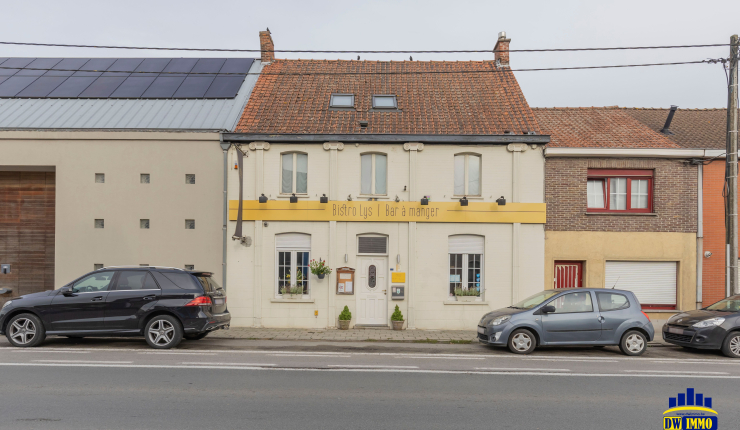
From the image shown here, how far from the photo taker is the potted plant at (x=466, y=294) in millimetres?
15445

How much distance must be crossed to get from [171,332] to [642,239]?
→ 44.2 ft

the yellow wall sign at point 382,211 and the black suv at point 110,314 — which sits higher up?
the yellow wall sign at point 382,211

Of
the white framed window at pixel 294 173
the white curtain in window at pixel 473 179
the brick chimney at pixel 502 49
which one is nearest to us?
the white framed window at pixel 294 173


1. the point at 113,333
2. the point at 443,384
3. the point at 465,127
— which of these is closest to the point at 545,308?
the point at 443,384

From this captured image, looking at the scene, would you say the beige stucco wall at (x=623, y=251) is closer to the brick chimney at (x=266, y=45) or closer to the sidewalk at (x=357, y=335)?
the sidewalk at (x=357, y=335)

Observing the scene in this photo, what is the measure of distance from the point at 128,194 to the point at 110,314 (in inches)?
216

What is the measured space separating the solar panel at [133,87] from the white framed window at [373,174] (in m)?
8.39

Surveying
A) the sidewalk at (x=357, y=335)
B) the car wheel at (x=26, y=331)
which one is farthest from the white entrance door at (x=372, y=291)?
the car wheel at (x=26, y=331)

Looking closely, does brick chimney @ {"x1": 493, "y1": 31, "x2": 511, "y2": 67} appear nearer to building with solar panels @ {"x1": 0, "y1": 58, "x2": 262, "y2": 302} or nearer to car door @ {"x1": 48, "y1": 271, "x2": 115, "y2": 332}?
building with solar panels @ {"x1": 0, "y1": 58, "x2": 262, "y2": 302}

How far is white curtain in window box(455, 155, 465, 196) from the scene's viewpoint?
15.8 m

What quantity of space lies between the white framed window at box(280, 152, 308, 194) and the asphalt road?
17.5ft

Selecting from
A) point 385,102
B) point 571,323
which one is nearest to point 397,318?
point 571,323

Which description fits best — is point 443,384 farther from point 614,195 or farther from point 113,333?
point 614,195

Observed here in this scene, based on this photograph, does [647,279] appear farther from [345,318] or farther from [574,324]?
[345,318]
